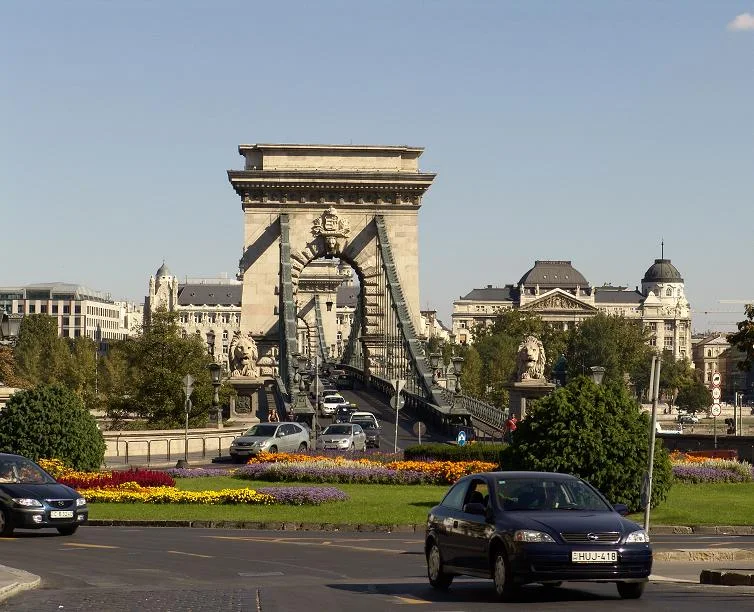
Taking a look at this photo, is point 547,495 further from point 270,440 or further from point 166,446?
point 166,446

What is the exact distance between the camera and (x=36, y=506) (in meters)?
29.1

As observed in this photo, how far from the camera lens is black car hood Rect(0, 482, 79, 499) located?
1147 inches


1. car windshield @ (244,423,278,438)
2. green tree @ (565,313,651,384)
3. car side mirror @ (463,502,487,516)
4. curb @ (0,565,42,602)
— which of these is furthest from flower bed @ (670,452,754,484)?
green tree @ (565,313,651,384)

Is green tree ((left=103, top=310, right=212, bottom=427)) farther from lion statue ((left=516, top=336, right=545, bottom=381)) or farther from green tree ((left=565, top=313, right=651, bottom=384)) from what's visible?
green tree ((left=565, top=313, right=651, bottom=384))

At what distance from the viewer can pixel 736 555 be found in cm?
2541

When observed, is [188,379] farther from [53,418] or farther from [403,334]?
[403,334]

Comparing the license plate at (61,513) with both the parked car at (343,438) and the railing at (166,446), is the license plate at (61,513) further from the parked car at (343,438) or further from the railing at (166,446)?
the parked car at (343,438)

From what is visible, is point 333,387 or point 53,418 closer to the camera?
point 53,418

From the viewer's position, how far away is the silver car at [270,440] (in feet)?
179

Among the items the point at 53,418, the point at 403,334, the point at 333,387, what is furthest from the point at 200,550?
the point at 333,387

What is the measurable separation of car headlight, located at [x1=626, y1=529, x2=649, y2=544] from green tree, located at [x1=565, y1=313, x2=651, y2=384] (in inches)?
6135

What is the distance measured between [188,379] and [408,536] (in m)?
23.7

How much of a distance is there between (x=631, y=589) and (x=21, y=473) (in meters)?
14.1

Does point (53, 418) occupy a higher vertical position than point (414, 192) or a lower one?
lower
